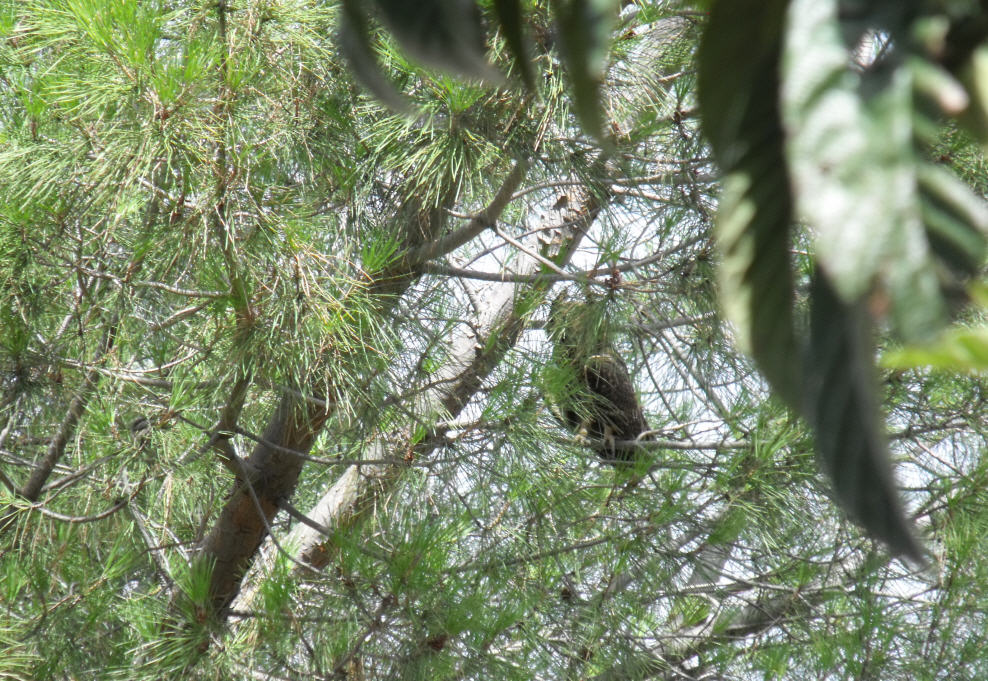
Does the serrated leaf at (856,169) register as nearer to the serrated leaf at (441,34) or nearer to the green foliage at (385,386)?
the serrated leaf at (441,34)

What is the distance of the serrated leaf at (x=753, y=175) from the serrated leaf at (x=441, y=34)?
47 millimetres

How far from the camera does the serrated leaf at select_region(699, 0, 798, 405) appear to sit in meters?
0.15

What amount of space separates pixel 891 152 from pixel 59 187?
1360mm

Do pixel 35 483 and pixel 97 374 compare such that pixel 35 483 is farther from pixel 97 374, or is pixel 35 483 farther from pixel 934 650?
pixel 934 650

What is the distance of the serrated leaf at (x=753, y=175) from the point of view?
15 cm

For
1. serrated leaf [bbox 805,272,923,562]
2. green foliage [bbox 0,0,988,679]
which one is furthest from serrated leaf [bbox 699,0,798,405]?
green foliage [bbox 0,0,988,679]

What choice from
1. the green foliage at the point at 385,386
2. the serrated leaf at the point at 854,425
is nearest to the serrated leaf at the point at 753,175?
the serrated leaf at the point at 854,425

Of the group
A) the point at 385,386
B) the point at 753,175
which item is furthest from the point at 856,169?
the point at 385,386

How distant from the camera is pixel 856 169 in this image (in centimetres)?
13

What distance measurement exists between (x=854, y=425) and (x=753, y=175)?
0.15 ft

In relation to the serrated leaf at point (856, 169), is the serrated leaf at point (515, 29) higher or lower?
higher

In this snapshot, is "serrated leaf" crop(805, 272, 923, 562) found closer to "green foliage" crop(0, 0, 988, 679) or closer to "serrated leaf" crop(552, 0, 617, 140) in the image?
"serrated leaf" crop(552, 0, 617, 140)

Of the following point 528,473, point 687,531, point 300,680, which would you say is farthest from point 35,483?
point 687,531

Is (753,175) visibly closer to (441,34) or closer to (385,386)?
(441,34)
